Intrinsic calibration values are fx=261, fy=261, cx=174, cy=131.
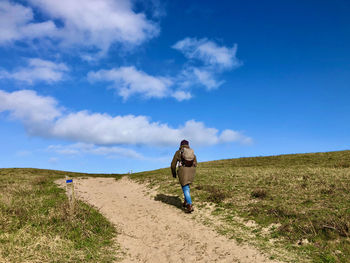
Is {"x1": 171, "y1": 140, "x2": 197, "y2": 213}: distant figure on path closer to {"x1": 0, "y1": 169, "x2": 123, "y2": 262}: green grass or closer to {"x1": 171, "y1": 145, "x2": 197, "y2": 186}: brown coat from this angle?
{"x1": 171, "y1": 145, "x2": 197, "y2": 186}: brown coat

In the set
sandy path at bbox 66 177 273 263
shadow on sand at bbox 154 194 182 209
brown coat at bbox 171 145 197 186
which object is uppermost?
brown coat at bbox 171 145 197 186

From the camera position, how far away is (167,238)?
10258 mm

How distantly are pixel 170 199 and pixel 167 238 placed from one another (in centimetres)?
609

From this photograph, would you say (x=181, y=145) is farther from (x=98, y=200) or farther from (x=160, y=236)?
(x=98, y=200)

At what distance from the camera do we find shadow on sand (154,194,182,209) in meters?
15.2

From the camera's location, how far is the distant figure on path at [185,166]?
528 inches

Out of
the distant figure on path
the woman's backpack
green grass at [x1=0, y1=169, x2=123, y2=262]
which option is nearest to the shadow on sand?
the distant figure on path

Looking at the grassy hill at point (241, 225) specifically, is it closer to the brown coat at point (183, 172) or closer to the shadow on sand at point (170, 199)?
the shadow on sand at point (170, 199)

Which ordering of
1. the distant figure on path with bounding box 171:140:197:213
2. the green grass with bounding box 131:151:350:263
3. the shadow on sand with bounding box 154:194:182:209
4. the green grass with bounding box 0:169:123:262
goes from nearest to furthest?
the green grass with bounding box 0:169:123:262 → the green grass with bounding box 131:151:350:263 → the distant figure on path with bounding box 171:140:197:213 → the shadow on sand with bounding box 154:194:182:209

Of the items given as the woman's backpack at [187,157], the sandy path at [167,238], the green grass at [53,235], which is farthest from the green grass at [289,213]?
the green grass at [53,235]

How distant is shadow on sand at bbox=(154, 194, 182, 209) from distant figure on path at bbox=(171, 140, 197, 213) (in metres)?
1.46

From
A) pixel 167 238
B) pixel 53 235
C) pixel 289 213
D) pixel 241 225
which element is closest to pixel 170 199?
pixel 167 238

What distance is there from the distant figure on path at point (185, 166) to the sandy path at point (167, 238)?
45.5 inches

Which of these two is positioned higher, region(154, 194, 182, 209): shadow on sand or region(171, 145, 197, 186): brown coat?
region(171, 145, 197, 186): brown coat
